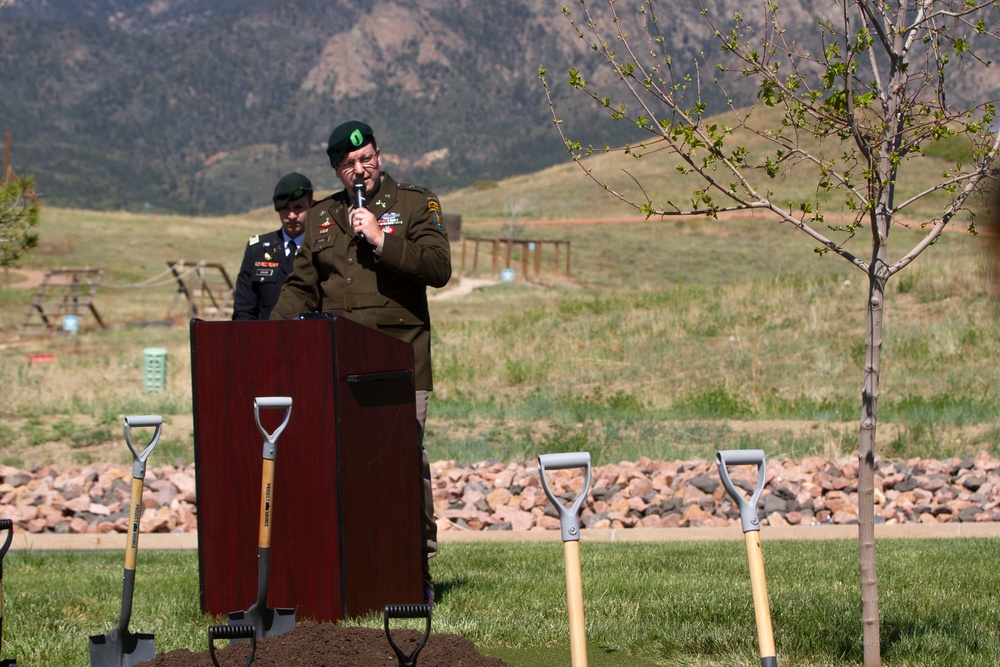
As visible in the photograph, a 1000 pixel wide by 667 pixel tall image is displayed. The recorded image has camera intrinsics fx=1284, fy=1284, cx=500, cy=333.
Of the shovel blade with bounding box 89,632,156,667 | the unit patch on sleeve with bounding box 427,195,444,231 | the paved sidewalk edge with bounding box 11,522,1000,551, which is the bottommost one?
the paved sidewalk edge with bounding box 11,522,1000,551

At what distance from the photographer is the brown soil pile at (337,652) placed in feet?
12.0

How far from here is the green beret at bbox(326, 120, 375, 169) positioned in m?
5.14

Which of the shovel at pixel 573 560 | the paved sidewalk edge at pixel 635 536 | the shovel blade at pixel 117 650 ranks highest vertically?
the shovel at pixel 573 560

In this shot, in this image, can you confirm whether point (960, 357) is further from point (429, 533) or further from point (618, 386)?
point (429, 533)

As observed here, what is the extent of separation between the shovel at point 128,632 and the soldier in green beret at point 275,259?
10.8 feet

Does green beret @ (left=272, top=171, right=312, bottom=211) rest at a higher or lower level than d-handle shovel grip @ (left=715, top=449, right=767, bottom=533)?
higher

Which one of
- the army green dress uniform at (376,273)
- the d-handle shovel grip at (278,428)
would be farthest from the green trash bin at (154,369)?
the d-handle shovel grip at (278,428)

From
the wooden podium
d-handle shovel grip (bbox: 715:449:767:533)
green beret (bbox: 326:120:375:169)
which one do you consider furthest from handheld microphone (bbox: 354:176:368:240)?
d-handle shovel grip (bbox: 715:449:767:533)

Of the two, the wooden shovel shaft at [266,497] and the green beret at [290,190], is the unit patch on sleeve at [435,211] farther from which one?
the wooden shovel shaft at [266,497]

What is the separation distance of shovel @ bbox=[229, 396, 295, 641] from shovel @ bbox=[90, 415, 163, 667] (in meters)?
0.28

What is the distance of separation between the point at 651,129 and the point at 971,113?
104 cm

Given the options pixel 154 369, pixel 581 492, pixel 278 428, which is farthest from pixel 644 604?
pixel 154 369

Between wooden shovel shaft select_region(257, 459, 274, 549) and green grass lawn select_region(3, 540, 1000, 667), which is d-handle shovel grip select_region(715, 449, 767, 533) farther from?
green grass lawn select_region(3, 540, 1000, 667)

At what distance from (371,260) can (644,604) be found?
5.98 feet
